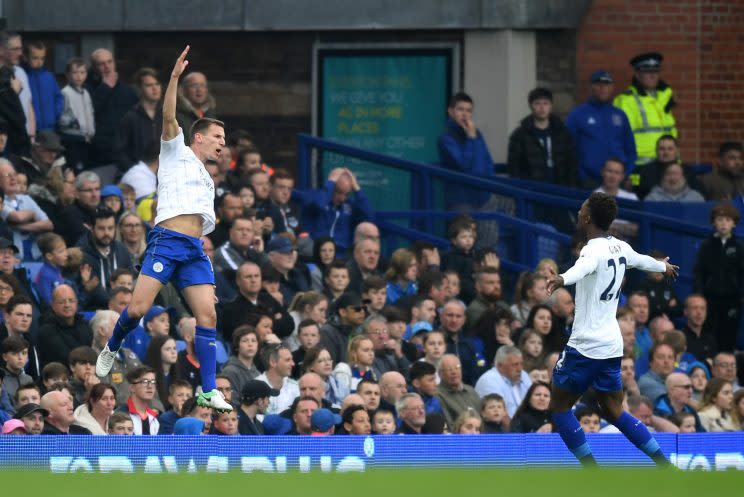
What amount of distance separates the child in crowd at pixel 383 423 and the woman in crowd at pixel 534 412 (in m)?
1.21

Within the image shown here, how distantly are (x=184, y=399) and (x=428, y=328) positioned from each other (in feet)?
11.0

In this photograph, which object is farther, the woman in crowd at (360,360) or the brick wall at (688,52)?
the brick wall at (688,52)

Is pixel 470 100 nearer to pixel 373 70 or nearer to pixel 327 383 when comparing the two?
pixel 373 70

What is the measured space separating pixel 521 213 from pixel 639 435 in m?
7.72

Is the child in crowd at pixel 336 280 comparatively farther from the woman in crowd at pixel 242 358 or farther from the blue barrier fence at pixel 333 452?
the blue barrier fence at pixel 333 452

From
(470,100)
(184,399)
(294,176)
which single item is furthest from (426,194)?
(184,399)

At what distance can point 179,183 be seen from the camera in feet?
38.1

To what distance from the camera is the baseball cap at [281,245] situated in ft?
54.6

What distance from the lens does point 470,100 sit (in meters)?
19.9

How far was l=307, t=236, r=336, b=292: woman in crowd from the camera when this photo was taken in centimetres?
1716

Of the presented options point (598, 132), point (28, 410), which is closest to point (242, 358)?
point (28, 410)

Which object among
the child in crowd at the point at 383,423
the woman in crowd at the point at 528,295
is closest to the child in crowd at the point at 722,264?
the woman in crowd at the point at 528,295

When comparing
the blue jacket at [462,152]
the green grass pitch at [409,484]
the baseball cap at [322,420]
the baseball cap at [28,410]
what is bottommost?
the baseball cap at [322,420]

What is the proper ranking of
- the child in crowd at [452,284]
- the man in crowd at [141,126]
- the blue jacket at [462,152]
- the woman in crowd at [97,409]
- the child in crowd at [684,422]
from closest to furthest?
the woman in crowd at [97,409] → the child in crowd at [684,422] → the child in crowd at [452,284] → the man in crowd at [141,126] → the blue jacket at [462,152]
